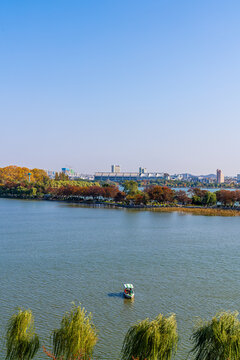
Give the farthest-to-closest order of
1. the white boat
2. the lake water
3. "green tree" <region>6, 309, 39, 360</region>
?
1. the white boat
2. the lake water
3. "green tree" <region>6, 309, 39, 360</region>

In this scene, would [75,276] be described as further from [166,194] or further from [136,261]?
[166,194]

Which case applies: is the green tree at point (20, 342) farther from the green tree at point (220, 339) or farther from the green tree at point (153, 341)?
the green tree at point (220, 339)

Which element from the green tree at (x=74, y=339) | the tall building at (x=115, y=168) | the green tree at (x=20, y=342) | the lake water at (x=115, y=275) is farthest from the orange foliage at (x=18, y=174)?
the tall building at (x=115, y=168)

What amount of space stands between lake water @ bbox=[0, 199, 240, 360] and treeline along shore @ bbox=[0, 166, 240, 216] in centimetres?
1068

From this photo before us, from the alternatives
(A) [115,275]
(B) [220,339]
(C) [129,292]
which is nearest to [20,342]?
(B) [220,339]

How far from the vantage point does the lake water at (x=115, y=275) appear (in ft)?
20.4

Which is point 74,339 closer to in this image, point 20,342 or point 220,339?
point 20,342

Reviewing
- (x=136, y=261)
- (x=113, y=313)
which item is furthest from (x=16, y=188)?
(x=113, y=313)

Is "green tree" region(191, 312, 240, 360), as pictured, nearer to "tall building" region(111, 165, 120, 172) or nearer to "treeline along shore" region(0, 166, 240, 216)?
"treeline along shore" region(0, 166, 240, 216)

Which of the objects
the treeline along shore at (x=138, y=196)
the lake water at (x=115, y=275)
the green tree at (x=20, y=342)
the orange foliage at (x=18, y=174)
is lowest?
the lake water at (x=115, y=275)

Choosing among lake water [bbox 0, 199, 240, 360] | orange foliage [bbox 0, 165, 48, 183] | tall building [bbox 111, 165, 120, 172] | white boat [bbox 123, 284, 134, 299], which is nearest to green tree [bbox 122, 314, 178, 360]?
lake water [bbox 0, 199, 240, 360]

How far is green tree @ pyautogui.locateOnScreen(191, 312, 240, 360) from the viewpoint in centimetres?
361

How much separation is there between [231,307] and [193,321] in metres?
1.05

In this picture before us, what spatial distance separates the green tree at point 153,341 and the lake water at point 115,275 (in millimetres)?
1414
